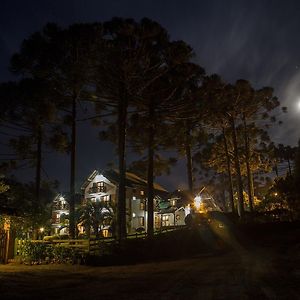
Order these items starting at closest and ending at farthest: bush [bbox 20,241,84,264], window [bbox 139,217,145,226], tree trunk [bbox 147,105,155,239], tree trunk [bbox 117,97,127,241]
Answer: bush [bbox 20,241,84,264], tree trunk [bbox 117,97,127,241], tree trunk [bbox 147,105,155,239], window [bbox 139,217,145,226]

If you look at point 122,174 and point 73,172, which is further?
point 73,172

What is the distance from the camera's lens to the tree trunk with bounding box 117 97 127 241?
22.5 meters

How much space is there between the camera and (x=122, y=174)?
23609 millimetres

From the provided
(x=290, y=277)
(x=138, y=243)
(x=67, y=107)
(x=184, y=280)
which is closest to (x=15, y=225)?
(x=138, y=243)

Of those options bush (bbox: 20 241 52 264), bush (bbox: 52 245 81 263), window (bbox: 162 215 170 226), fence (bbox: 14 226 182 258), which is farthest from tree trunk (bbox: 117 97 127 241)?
window (bbox: 162 215 170 226)

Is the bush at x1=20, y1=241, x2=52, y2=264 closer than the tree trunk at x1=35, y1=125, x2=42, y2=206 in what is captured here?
Yes

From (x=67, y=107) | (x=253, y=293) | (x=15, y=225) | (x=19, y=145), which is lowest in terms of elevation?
(x=253, y=293)

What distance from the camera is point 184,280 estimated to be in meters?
11.5

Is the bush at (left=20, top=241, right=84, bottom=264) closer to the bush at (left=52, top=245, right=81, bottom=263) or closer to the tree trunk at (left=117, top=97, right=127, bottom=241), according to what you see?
the bush at (left=52, top=245, right=81, bottom=263)

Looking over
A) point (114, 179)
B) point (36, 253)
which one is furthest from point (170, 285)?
point (114, 179)

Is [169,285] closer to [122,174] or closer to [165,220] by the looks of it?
[122,174]

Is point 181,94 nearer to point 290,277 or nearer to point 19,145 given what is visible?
point 19,145

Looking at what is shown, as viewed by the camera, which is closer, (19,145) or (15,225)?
(15,225)

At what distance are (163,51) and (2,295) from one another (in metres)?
18.9
